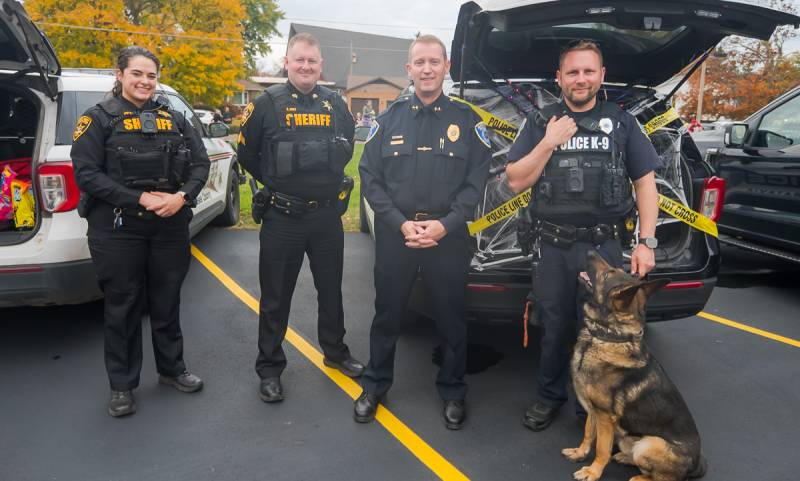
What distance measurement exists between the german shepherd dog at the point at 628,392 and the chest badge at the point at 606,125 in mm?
606

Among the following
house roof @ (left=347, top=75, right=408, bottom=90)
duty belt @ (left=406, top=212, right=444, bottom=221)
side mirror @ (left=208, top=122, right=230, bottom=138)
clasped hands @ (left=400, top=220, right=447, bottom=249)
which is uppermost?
house roof @ (left=347, top=75, right=408, bottom=90)

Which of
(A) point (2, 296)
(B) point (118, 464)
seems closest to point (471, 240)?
(B) point (118, 464)

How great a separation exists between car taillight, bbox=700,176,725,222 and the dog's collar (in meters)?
1.33

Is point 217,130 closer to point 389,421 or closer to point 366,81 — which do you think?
point 389,421

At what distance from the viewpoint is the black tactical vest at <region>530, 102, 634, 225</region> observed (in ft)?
8.88

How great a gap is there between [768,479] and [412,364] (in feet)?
6.42

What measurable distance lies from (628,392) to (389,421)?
48.5 inches

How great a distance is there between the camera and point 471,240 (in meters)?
3.23

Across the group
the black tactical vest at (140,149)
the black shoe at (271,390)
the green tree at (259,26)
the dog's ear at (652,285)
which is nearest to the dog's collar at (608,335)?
the dog's ear at (652,285)

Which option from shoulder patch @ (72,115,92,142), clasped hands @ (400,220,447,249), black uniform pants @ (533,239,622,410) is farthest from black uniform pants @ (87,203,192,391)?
black uniform pants @ (533,239,622,410)

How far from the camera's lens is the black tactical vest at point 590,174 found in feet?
8.88

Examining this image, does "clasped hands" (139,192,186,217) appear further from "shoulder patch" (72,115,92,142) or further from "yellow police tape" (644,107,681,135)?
"yellow police tape" (644,107,681,135)

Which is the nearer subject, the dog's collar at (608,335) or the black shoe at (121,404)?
the dog's collar at (608,335)

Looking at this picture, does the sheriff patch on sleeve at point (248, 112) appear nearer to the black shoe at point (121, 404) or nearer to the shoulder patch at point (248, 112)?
the shoulder patch at point (248, 112)
